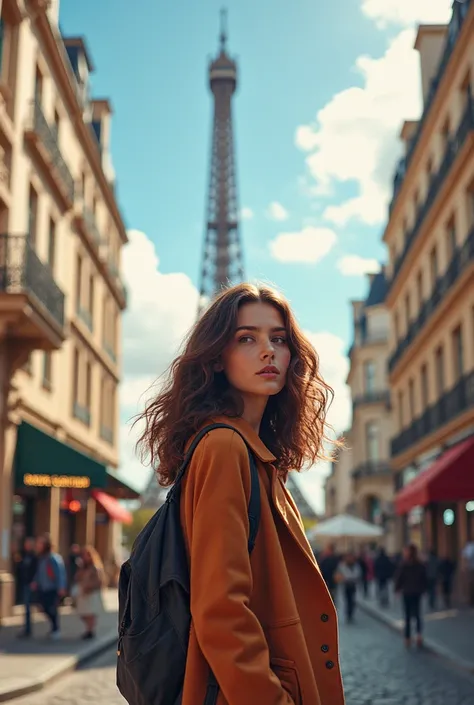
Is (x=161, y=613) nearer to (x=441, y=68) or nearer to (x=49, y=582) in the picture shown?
(x=49, y=582)

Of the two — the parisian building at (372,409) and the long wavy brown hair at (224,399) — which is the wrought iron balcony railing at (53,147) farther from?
the parisian building at (372,409)

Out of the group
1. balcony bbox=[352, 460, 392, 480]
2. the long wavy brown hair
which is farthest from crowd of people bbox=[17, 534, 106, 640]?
balcony bbox=[352, 460, 392, 480]

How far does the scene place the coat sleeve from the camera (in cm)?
197

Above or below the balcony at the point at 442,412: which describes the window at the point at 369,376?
above

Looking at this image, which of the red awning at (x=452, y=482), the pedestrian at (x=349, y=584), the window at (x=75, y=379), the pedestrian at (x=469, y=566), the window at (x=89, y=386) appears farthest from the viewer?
the window at (x=89, y=386)

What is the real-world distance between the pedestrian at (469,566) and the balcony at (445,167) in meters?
9.91

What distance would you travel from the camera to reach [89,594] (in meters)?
15.3

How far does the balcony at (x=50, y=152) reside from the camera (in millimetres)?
19203

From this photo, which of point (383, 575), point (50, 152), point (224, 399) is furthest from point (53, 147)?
point (224, 399)

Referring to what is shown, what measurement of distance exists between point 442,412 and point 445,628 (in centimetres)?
1000

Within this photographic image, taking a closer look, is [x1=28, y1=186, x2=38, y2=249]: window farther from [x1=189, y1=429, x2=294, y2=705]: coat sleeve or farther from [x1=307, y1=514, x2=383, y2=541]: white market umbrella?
[x1=189, y1=429, x2=294, y2=705]: coat sleeve

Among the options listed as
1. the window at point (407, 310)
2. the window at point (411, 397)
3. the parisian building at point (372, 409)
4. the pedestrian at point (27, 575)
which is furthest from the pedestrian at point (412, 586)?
the parisian building at point (372, 409)

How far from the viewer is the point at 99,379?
31078mm

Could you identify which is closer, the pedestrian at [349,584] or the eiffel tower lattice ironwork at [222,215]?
the pedestrian at [349,584]
